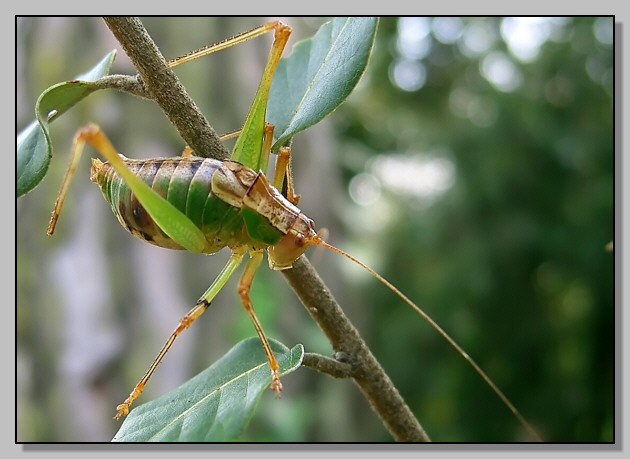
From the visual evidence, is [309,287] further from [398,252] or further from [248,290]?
[398,252]

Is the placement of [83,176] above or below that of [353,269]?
above

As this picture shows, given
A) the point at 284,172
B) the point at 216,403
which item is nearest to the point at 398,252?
the point at 284,172

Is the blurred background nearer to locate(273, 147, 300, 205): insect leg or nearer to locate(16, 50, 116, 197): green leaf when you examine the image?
locate(273, 147, 300, 205): insect leg

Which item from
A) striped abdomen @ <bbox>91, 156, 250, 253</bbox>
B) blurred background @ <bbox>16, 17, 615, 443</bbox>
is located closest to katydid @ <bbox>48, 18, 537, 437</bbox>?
striped abdomen @ <bbox>91, 156, 250, 253</bbox>

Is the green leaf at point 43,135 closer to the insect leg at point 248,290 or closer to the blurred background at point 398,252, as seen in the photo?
the insect leg at point 248,290

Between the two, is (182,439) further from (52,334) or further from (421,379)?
(421,379)

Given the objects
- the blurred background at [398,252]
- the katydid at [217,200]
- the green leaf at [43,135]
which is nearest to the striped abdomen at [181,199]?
the katydid at [217,200]

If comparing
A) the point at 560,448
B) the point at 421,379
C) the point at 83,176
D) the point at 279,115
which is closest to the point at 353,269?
the point at 421,379
